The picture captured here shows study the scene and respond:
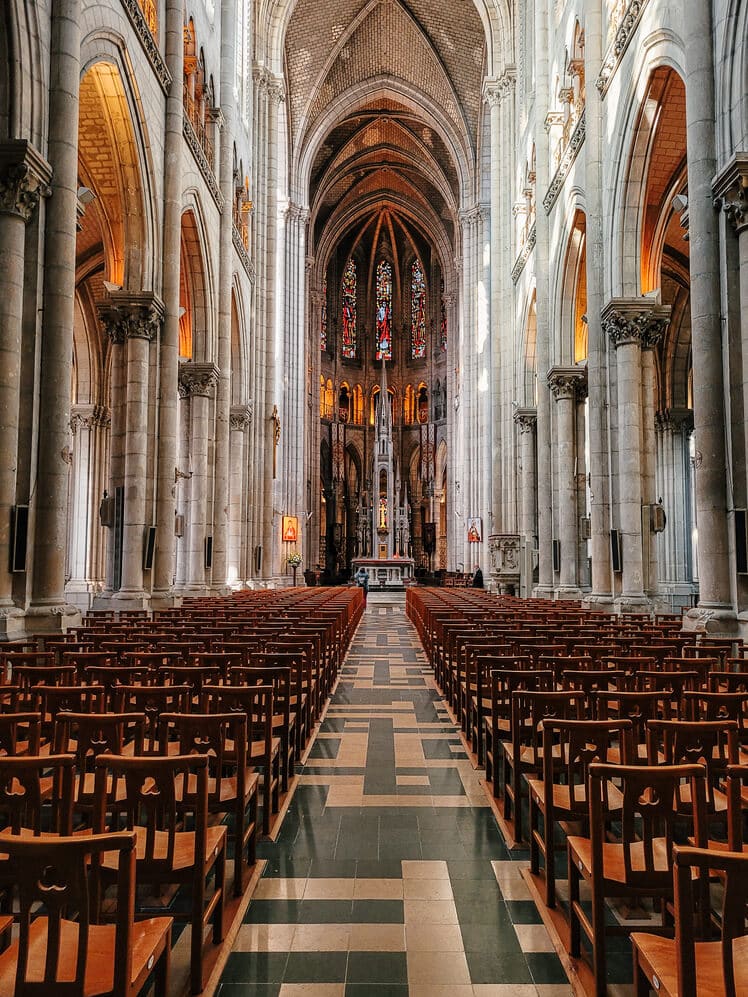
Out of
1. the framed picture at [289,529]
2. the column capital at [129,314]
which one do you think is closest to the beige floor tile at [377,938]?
the column capital at [129,314]

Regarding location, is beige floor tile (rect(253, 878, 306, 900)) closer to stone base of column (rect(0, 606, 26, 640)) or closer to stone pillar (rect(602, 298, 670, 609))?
stone base of column (rect(0, 606, 26, 640))

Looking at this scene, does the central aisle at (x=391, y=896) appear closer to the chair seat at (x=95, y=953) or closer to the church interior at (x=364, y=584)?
the church interior at (x=364, y=584)

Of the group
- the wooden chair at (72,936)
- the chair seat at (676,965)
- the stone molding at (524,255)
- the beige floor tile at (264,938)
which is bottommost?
the beige floor tile at (264,938)

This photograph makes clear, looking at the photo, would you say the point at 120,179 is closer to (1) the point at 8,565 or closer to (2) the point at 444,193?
(1) the point at 8,565

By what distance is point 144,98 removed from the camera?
15531mm

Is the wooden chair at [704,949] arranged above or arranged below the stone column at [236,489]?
below

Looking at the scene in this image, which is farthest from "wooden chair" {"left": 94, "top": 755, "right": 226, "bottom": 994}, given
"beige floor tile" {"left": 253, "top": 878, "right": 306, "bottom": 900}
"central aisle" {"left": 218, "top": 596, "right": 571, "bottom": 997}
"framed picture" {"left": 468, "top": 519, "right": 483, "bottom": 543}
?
"framed picture" {"left": 468, "top": 519, "right": 483, "bottom": 543}

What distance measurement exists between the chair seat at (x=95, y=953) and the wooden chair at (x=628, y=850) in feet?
5.51

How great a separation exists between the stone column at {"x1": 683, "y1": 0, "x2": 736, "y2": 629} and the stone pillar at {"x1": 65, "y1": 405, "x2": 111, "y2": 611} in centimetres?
2046

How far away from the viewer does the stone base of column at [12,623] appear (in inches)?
370

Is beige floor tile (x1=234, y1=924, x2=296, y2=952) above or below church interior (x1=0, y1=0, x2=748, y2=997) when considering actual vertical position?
below

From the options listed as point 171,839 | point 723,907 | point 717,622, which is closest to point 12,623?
point 171,839

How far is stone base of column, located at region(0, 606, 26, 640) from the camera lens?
939cm

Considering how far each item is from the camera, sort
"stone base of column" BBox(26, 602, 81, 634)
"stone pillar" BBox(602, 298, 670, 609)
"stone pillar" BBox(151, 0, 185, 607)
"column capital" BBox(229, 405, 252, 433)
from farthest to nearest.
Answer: "column capital" BBox(229, 405, 252, 433), "stone pillar" BBox(151, 0, 185, 607), "stone pillar" BBox(602, 298, 670, 609), "stone base of column" BBox(26, 602, 81, 634)
